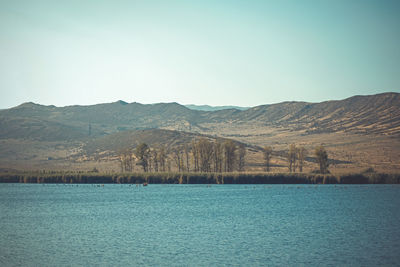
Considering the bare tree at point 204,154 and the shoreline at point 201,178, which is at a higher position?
the bare tree at point 204,154

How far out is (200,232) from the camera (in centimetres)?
4525

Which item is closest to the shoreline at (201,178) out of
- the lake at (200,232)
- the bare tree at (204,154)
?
the bare tree at (204,154)

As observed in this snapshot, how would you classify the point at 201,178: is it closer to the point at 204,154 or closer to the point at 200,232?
the point at 204,154

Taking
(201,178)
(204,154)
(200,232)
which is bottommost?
(200,232)

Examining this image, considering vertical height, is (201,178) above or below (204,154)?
below

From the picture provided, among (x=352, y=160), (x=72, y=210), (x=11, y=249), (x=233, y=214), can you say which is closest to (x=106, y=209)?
(x=72, y=210)

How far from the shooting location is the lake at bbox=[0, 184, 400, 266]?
3388 cm

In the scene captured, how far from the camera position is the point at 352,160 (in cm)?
18762

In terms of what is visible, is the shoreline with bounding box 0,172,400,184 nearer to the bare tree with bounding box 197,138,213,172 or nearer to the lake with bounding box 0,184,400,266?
the bare tree with bounding box 197,138,213,172

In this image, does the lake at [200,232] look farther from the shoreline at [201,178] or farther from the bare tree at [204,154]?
the bare tree at [204,154]

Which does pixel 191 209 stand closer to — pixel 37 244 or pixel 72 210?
pixel 72 210

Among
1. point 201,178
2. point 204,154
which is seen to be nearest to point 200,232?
point 201,178

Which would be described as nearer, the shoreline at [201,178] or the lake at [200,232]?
the lake at [200,232]

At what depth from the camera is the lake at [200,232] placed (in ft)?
111
